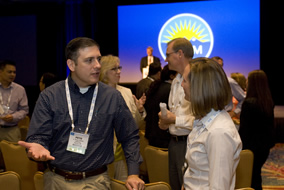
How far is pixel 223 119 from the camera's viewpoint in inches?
79.7

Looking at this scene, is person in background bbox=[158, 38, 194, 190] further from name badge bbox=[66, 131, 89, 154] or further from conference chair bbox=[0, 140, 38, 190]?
conference chair bbox=[0, 140, 38, 190]

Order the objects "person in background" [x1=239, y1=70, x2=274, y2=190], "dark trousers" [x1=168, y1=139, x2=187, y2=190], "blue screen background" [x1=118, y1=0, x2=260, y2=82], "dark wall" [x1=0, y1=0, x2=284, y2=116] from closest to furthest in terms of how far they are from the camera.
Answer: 1. "dark trousers" [x1=168, y1=139, x2=187, y2=190]
2. "person in background" [x1=239, y1=70, x2=274, y2=190]
3. "blue screen background" [x1=118, y1=0, x2=260, y2=82]
4. "dark wall" [x1=0, y1=0, x2=284, y2=116]

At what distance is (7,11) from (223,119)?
12.9 metres

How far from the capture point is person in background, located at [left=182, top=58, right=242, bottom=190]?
1.90m

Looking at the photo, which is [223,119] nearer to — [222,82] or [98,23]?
[222,82]

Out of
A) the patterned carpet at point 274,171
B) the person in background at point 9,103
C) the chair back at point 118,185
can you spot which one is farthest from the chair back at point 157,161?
the person in background at point 9,103

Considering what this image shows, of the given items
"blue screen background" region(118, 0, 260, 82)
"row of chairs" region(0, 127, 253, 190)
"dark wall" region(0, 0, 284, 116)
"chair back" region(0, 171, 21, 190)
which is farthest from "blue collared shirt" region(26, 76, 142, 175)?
"dark wall" region(0, 0, 284, 116)

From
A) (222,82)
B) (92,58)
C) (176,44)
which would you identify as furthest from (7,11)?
(222,82)

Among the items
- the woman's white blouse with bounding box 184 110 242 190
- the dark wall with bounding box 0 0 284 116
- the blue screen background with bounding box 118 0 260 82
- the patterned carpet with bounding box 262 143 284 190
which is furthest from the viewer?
the dark wall with bounding box 0 0 284 116

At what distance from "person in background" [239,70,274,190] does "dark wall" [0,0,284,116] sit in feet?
23.2

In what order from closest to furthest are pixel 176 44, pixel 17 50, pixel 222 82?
pixel 222 82
pixel 176 44
pixel 17 50

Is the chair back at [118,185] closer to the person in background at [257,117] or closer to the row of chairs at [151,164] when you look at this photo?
the row of chairs at [151,164]

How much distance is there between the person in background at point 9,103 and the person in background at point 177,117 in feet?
9.40

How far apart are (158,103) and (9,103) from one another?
8.73 feet
